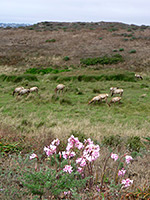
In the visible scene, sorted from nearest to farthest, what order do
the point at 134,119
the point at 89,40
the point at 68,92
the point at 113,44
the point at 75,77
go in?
1. the point at 134,119
2. the point at 68,92
3. the point at 75,77
4. the point at 113,44
5. the point at 89,40

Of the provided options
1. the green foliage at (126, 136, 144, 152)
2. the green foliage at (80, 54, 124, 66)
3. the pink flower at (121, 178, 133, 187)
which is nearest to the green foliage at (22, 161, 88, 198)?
the pink flower at (121, 178, 133, 187)

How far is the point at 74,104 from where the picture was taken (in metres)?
13.8

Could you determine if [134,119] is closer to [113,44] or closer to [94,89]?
[94,89]

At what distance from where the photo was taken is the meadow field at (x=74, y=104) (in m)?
4.54

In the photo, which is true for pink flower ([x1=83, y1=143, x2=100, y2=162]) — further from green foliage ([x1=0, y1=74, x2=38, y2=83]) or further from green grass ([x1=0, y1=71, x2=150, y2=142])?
green foliage ([x1=0, y1=74, x2=38, y2=83])

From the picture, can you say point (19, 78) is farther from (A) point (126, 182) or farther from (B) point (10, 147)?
(A) point (126, 182)

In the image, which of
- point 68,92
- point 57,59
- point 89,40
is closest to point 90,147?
point 68,92

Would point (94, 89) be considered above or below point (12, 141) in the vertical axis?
below

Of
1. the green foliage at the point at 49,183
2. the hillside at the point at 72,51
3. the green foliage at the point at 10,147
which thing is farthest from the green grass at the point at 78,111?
the hillside at the point at 72,51

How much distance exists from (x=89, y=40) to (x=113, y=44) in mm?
5987

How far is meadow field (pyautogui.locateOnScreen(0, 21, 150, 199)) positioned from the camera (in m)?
4.54

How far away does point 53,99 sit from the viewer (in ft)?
47.3

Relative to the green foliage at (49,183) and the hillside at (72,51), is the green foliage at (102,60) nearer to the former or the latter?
the hillside at (72,51)

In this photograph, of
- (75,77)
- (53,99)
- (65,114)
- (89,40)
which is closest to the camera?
(65,114)
